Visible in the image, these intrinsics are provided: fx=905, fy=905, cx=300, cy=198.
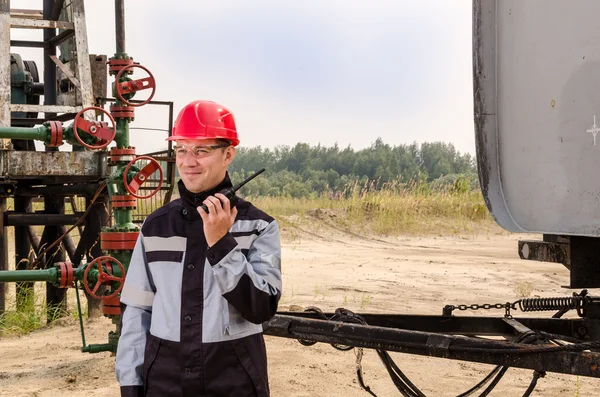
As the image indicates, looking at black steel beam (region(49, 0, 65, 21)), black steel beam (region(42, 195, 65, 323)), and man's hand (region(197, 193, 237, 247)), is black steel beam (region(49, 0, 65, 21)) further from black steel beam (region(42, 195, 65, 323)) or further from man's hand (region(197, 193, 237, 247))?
man's hand (region(197, 193, 237, 247))

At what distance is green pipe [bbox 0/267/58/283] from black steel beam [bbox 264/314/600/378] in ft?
5.43

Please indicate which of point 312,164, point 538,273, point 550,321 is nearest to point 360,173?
point 312,164

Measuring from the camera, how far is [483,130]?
3.93m

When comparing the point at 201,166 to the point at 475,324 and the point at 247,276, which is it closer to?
the point at 247,276

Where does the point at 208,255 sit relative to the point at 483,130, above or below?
below

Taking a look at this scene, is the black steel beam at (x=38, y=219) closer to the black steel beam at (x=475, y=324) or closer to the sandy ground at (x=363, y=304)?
the sandy ground at (x=363, y=304)

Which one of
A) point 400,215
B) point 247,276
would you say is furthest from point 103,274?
point 400,215

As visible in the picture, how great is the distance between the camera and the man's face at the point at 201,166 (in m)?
2.58

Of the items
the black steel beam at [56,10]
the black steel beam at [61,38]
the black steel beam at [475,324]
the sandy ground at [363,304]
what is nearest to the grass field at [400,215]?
the sandy ground at [363,304]

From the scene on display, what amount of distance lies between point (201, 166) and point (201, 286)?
1.14 ft

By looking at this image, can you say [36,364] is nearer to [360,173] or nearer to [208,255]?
[208,255]

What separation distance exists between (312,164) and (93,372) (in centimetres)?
4905

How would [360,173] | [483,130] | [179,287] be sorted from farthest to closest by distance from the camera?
[360,173] → [483,130] → [179,287]

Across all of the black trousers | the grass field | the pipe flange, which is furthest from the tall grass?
the black trousers
